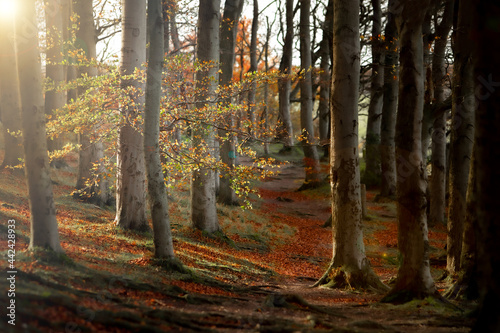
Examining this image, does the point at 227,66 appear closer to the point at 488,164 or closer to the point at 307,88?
the point at 307,88

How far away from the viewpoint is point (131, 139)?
11070 mm

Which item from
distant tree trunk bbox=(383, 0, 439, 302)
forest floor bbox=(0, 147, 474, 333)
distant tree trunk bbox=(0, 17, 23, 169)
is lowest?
forest floor bbox=(0, 147, 474, 333)

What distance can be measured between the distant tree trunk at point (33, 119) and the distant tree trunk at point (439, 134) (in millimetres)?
13656

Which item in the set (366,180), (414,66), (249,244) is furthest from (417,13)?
(366,180)

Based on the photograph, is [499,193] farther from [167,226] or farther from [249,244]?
[249,244]

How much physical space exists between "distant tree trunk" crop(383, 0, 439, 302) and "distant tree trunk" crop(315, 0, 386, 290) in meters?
1.69

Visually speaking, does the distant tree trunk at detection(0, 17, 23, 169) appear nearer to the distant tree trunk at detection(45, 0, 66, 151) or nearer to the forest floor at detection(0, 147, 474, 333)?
the forest floor at detection(0, 147, 474, 333)

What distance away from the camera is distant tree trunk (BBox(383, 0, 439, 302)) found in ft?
22.8

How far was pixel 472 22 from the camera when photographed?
14.5 feet

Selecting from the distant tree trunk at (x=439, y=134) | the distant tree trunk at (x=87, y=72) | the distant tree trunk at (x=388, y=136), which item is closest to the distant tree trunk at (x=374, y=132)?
the distant tree trunk at (x=388, y=136)

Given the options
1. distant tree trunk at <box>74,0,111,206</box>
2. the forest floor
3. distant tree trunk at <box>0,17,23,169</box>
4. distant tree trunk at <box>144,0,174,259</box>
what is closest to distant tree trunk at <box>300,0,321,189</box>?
the forest floor

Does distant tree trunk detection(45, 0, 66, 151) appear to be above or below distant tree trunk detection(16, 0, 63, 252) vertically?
above

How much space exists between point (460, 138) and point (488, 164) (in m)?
5.20

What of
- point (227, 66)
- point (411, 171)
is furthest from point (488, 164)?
point (227, 66)
